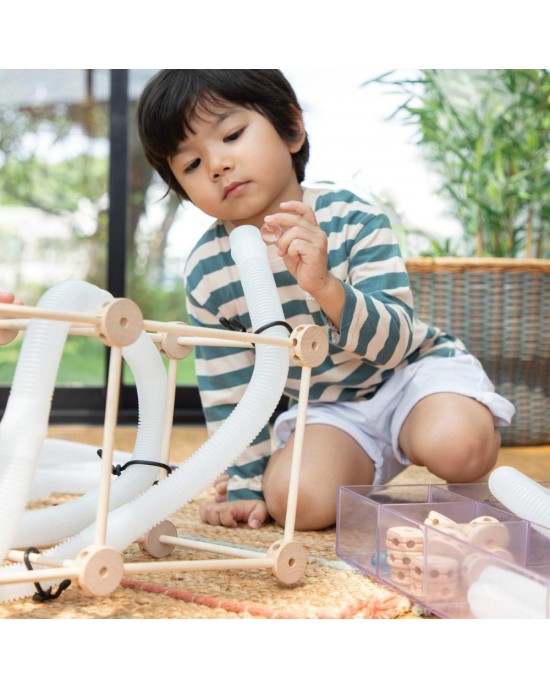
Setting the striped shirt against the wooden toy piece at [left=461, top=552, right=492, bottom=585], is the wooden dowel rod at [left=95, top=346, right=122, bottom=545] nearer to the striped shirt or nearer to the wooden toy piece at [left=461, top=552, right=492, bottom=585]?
the wooden toy piece at [left=461, top=552, right=492, bottom=585]

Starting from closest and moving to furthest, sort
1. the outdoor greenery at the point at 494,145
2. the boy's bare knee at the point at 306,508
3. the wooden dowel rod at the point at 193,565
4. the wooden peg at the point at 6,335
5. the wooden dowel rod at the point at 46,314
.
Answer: the wooden dowel rod at the point at 46,314
the wooden dowel rod at the point at 193,565
the wooden peg at the point at 6,335
the boy's bare knee at the point at 306,508
the outdoor greenery at the point at 494,145

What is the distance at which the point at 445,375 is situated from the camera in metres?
1.14

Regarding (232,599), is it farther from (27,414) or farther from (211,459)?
A: (27,414)

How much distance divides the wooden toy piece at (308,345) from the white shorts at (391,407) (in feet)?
1.40

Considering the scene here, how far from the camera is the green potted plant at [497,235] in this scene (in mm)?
1842

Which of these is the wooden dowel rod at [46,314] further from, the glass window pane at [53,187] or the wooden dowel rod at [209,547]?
the glass window pane at [53,187]

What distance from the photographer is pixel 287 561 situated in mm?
739

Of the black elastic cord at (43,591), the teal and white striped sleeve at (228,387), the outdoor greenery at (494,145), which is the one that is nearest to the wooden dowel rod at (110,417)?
the black elastic cord at (43,591)

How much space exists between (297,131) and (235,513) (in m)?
0.53

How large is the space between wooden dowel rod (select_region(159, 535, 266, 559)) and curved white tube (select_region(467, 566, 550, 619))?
0.22 meters

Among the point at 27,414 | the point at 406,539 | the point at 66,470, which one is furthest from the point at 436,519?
the point at 66,470

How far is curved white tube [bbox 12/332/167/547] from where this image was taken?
0.75 meters

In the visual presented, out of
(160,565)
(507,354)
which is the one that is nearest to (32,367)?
(160,565)
